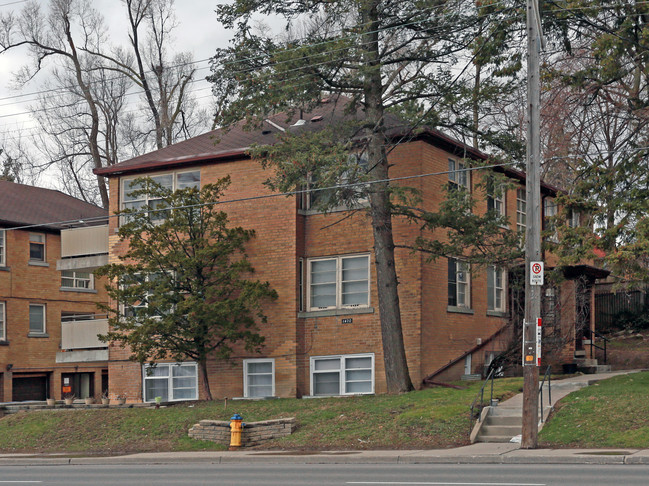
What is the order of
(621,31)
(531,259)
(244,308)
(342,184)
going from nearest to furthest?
(531,259), (621,31), (342,184), (244,308)

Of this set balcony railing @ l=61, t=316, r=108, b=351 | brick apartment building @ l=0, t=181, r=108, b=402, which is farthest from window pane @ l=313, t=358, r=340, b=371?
brick apartment building @ l=0, t=181, r=108, b=402

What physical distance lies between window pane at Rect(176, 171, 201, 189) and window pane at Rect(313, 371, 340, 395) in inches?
300

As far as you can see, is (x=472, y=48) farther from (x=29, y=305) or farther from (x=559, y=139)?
(x=29, y=305)

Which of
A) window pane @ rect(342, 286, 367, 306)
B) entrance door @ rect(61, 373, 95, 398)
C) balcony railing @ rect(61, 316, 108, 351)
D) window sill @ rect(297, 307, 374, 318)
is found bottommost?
entrance door @ rect(61, 373, 95, 398)

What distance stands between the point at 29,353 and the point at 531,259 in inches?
1128

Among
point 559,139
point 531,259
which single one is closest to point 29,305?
point 559,139

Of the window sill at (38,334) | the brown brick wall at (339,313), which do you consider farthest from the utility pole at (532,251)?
the window sill at (38,334)

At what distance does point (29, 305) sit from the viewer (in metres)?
41.1

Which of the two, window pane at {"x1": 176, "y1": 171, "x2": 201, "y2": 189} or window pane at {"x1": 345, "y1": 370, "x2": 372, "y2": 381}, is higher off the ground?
window pane at {"x1": 176, "y1": 171, "x2": 201, "y2": 189}

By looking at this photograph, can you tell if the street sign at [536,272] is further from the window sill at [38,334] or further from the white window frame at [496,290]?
the window sill at [38,334]

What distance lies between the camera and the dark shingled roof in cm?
4088

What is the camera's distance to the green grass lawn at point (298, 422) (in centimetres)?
2084

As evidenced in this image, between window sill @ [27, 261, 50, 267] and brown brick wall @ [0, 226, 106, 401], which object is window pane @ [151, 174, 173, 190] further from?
window sill @ [27, 261, 50, 267]

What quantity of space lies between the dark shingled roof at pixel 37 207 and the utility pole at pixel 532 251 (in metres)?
26.8
